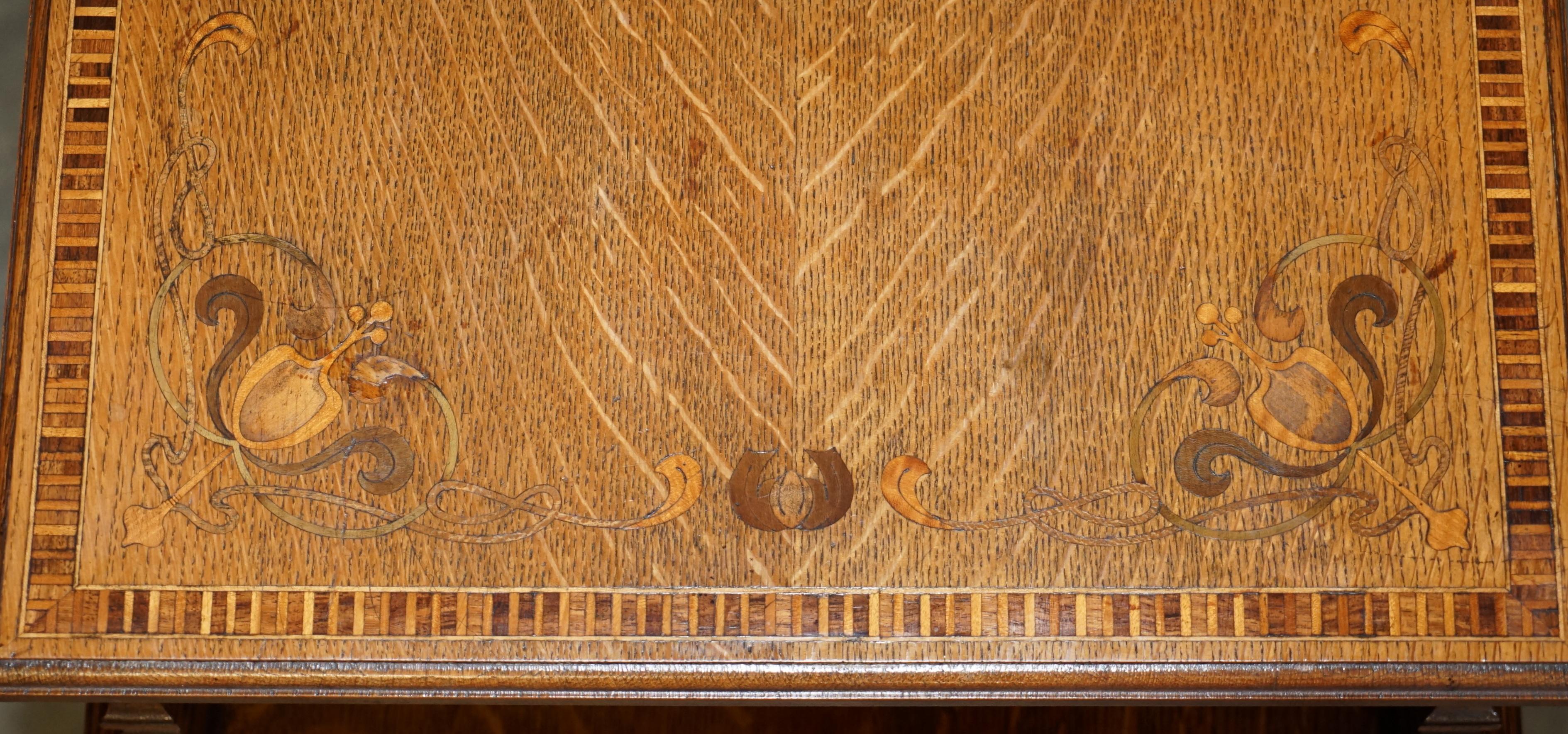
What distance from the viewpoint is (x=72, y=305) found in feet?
2.53

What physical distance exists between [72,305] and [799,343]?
450 millimetres

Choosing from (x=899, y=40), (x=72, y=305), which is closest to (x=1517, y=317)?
(x=899, y=40)

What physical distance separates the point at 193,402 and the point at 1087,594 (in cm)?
56

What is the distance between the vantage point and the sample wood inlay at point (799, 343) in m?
0.75

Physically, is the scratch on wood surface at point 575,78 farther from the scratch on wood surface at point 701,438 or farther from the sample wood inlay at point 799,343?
the scratch on wood surface at point 701,438

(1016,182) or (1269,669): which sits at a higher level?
(1016,182)

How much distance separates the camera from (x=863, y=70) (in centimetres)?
80

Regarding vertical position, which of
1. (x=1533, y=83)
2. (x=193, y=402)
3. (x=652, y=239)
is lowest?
(x=193, y=402)

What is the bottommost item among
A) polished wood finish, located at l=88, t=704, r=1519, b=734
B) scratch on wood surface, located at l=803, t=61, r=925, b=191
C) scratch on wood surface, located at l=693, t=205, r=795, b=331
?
polished wood finish, located at l=88, t=704, r=1519, b=734

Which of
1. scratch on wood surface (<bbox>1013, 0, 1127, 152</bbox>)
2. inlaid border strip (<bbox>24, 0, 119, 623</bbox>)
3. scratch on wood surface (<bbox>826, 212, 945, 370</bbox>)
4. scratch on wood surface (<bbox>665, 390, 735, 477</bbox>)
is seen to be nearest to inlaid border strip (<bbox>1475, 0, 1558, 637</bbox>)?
scratch on wood surface (<bbox>1013, 0, 1127, 152</bbox>)

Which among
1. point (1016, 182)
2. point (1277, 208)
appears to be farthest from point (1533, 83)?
point (1016, 182)

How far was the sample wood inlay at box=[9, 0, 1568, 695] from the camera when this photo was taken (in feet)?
2.47

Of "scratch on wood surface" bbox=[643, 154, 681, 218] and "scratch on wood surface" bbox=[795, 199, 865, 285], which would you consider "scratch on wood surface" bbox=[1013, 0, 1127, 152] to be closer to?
"scratch on wood surface" bbox=[795, 199, 865, 285]

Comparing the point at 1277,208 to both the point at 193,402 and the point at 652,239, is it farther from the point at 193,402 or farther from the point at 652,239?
the point at 193,402
